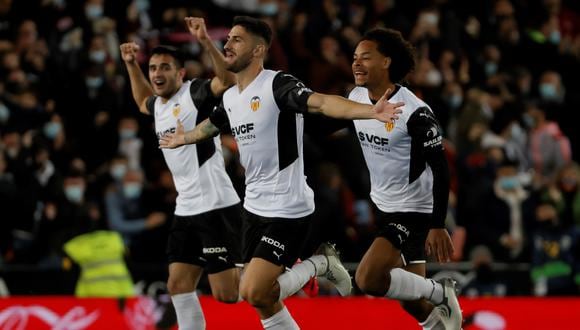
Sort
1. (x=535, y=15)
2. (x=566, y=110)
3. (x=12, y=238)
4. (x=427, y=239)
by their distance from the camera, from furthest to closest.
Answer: (x=535, y=15)
(x=566, y=110)
(x=12, y=238)
(x=427, y=239)

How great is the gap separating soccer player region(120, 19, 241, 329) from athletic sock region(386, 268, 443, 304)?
1531 mm

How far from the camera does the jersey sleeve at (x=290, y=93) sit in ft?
29.2

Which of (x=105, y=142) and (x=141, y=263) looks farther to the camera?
(x=105, y=142)

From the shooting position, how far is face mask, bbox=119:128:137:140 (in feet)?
52.1

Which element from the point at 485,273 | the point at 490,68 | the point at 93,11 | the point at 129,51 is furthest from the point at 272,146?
the point at 490,68

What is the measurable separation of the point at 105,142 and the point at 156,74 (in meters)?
5.64

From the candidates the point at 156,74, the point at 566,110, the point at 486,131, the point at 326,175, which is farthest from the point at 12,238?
the point at 566,110

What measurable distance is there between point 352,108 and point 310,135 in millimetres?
5964

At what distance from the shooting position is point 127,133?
15891 millimetres

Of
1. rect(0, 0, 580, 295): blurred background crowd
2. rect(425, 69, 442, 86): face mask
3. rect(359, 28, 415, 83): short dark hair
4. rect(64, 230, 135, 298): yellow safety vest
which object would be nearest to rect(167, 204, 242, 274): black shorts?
rect(359, 28, 415, 83): short dark hair

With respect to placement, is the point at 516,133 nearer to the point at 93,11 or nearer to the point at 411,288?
the point at 93,11

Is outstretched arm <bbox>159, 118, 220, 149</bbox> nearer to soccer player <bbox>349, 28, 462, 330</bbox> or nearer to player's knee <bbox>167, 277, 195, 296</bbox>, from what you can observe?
soccer player <bbox>349, 28, 462, 330</bbox>

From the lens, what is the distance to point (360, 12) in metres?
19.0

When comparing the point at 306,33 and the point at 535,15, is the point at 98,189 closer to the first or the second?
the point at 306,33
